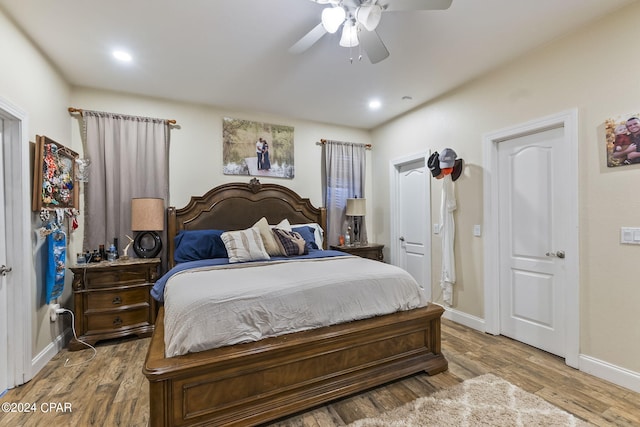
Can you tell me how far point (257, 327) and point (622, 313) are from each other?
2.66 metres

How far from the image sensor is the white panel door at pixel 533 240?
2.58m

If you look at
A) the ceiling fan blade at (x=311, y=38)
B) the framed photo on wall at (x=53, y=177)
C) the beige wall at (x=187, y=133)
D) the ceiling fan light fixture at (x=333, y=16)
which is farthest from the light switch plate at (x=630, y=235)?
the framed photo on wall at (x=53, y=177)

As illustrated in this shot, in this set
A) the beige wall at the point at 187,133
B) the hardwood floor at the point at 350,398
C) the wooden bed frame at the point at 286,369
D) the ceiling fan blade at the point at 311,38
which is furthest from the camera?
the beige wall at the point at 187,133

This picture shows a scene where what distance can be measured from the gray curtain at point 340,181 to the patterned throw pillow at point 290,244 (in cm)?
129

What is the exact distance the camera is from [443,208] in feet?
11.3

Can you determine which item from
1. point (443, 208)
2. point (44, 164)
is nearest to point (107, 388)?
point (44, 164)

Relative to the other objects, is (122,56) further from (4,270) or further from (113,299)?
(113,299)

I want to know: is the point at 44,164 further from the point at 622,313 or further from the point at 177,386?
the point at 622,313

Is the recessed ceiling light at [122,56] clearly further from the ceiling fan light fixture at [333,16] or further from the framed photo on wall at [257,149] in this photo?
the ceiling fan light fixture at [333,16]

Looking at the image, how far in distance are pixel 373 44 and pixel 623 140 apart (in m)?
1.96

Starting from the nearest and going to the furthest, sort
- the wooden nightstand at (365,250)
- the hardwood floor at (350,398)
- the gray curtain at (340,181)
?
1. the hardwood floor at (350,398)
2. the wooden nightstand at (365,250)
3. the gray curtain at (340,181)

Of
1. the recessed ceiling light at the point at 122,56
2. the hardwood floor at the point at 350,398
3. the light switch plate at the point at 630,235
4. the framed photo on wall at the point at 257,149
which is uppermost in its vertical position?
the recessed ceiling light at the point at 122,56

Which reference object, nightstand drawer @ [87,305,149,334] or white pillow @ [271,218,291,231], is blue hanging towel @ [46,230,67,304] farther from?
white pillow @ [271,218,291,231]

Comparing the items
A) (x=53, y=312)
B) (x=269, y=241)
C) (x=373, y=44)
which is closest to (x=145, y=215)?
(x=53, y=312)
